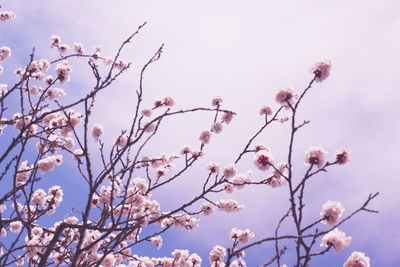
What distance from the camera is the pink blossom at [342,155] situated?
370 centimetres

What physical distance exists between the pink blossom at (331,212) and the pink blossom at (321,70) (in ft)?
4.15

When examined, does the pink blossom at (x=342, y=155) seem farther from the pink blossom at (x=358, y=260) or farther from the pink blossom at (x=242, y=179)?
the pink blossom at (x=242, y=179)

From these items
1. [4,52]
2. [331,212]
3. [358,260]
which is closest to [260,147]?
[331,212]

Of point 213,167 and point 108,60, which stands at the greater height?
point 108,60

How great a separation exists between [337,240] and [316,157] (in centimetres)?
77

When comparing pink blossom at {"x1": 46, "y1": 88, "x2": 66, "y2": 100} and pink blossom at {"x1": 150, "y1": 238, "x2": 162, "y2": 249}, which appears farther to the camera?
pink blossom at {"x1": 150, "y1": 238, "x2": 162, "y2": 249}

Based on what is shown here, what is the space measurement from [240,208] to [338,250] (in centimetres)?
397

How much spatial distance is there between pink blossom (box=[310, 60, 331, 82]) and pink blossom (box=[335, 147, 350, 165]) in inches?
29.2

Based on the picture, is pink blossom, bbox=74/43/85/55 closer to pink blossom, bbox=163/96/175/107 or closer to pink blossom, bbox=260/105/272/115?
pink blossom, bbox=163/96/175/107

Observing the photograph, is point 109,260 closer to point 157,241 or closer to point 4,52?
point 157,241

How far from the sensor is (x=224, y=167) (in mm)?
5879

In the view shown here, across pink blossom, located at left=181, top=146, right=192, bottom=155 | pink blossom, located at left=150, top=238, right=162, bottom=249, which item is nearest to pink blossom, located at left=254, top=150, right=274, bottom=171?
pink blossom, located at left=181, top=146, right=192, bottom=155

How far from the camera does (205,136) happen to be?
22.1 ft

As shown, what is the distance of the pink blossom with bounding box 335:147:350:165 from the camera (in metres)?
3.70
